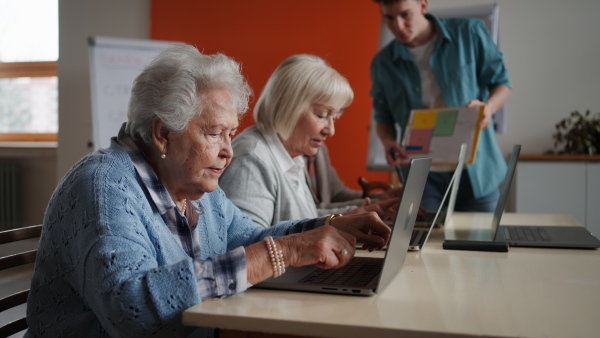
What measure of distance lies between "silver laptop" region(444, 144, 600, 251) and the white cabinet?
1909mm

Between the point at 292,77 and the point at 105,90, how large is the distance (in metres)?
2.65

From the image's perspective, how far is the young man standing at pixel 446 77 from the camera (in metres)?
2.57

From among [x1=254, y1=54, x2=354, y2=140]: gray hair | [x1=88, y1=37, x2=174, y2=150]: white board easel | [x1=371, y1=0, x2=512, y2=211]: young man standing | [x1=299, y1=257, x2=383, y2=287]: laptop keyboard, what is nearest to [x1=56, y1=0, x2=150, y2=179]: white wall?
→ [x1=88, y1=37, x2=174, y2=150]: white board easel

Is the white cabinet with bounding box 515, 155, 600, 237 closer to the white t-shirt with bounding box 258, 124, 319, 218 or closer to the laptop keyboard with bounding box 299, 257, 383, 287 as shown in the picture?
the white t-shirt with bounding box 258, 124, 319, 218

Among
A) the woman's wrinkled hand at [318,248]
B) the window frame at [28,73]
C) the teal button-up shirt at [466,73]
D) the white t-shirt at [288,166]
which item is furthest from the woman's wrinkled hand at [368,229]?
the window frame at [28,73]

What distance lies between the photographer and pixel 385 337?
817 mm

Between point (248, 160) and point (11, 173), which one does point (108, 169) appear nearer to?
point (248, 160)

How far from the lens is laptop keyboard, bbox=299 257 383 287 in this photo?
1.07 m

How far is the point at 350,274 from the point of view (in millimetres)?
1149

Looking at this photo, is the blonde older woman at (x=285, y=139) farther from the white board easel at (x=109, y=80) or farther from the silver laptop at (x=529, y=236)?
the white board easel at (x=109, y=80)

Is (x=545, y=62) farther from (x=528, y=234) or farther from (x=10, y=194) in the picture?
(x=10, y=194)


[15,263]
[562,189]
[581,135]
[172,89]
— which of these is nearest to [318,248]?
[172,89]

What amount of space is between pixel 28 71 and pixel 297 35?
2.50 meters

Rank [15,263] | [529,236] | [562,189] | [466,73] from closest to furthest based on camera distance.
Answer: [15,263] < [529,236] < [466,73] < [562,189]
